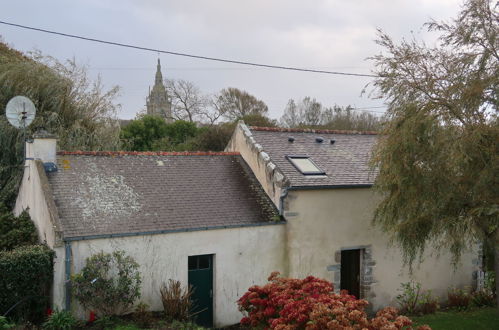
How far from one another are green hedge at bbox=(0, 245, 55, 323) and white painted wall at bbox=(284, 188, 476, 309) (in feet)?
19.8

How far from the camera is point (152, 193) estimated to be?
38.9ft

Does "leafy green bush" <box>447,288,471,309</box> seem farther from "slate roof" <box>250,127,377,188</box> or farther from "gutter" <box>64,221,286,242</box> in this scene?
"gutter" <box>64,221,286,242</box>

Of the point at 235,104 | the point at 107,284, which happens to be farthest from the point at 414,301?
the point at 235,104

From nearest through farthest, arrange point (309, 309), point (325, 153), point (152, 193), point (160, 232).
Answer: point (309, 309), point (160, 232), point (152, 193), point (325, 153)

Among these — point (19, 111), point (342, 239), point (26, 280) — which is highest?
point (19, 111)

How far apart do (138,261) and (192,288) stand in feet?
5.54

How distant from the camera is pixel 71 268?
9648 mm

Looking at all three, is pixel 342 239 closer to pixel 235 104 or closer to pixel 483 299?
pixel 483 299

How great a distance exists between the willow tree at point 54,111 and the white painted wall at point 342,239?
898 cm

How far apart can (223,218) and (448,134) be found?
5717 mm

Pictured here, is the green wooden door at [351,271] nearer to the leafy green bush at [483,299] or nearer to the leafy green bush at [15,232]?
the leafy green bush at [483,299]

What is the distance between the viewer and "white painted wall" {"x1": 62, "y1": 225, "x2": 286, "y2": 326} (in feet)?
33.6

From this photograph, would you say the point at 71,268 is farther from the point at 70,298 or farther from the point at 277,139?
the point at 277,139

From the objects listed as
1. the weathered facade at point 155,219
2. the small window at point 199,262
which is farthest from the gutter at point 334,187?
the small window at point 199,262
